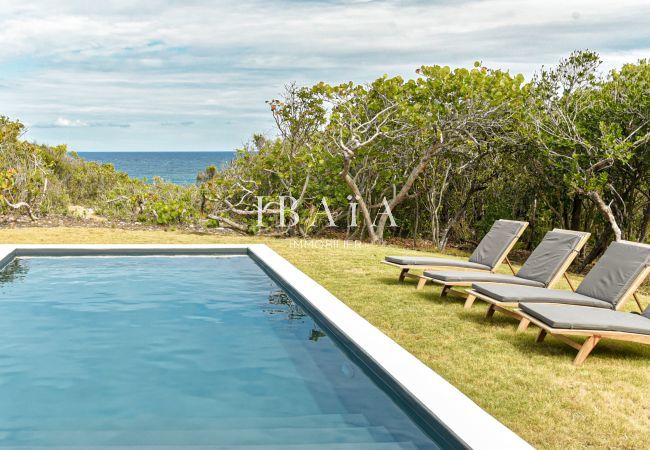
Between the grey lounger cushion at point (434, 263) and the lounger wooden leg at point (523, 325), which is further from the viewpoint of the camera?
the grey lounger cushion at point (434, 263)

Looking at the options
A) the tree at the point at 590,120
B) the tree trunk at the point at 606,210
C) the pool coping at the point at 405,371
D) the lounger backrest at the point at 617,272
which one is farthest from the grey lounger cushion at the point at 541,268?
the tree trunk at the point at 606,210

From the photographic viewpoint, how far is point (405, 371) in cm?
471

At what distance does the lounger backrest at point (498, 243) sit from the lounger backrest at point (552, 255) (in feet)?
2.11

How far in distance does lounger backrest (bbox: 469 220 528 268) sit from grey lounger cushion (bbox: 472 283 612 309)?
1859 millimetres

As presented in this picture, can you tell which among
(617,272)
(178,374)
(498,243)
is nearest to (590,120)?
(498,243)

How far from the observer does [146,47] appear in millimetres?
20391

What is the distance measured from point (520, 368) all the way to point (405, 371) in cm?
115

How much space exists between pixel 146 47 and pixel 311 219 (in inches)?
378

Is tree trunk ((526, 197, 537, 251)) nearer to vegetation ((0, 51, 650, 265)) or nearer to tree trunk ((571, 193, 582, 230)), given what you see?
vegetation ((0, 51, 650, 265))

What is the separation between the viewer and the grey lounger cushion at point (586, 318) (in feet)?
17.4

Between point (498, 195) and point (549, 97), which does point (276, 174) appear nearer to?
point (498, 195)

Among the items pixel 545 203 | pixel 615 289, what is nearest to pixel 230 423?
pixel 615 289

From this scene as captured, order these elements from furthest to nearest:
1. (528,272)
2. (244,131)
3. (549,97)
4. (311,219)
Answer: (244,131) < (311,219) < (549,97) < (528,272)

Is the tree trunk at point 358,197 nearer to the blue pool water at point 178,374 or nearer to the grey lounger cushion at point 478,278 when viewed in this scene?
the blue pool water at point 178,374
